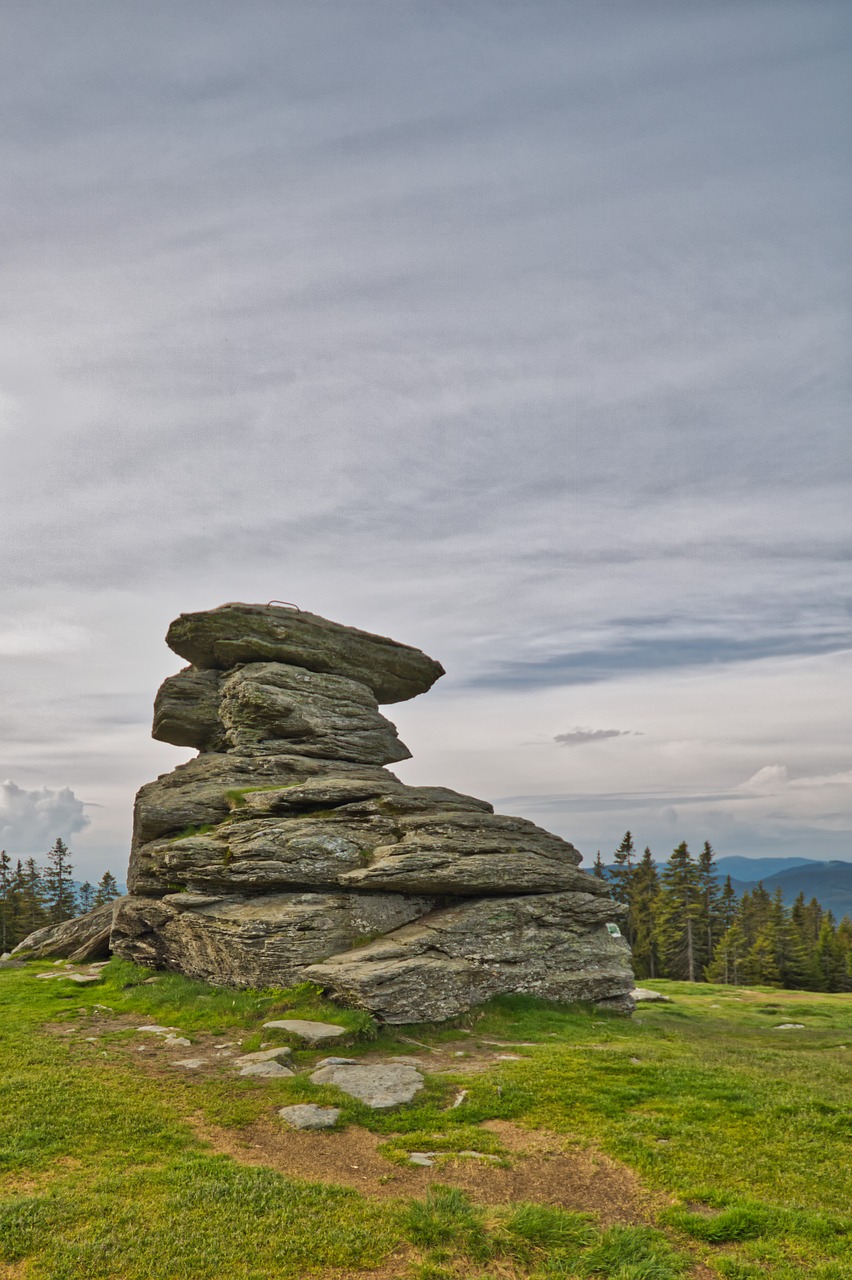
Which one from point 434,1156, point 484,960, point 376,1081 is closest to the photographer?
point 434,1156

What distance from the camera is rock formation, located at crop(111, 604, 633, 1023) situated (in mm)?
26859

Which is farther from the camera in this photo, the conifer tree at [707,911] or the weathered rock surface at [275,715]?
the conifer tree at [707,911]

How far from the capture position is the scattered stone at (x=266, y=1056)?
19875 millimetres

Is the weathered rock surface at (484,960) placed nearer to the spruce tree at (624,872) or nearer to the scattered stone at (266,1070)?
the scattered stone at (266,1070)

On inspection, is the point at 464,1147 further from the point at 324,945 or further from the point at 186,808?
the point at 186,808

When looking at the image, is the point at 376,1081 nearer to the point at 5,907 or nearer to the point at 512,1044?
the point at 512,1044

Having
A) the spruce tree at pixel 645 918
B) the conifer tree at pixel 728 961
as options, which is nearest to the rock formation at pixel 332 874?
the conifer tree at pixel 728 961

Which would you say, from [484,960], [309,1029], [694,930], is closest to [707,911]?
[694,930]

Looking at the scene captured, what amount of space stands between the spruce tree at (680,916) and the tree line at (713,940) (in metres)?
0.12

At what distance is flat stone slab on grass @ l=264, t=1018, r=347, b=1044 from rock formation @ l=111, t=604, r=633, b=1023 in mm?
1773

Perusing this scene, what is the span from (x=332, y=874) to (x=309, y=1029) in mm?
7982

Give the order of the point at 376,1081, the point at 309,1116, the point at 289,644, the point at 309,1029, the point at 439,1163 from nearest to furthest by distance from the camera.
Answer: the point at 439,1163 → the point at 309,1116 → the point at 376,1081 → the point at 309,1029 → the point at 289,644

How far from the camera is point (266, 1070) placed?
19016 millimetres

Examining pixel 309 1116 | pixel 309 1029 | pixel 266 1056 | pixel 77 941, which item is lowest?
pixel 77 941
